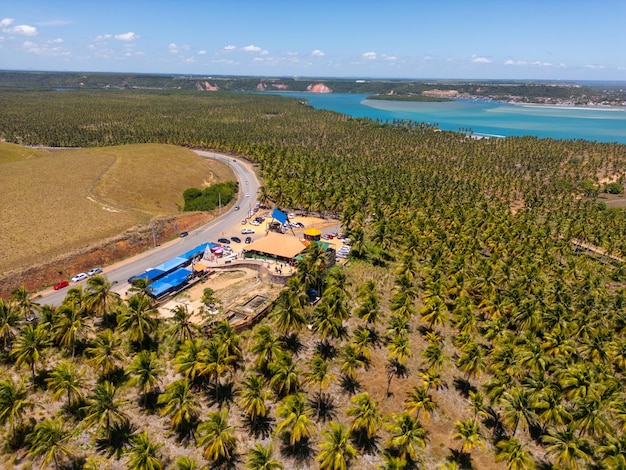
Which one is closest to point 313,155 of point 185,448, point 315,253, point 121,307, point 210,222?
point 210,222

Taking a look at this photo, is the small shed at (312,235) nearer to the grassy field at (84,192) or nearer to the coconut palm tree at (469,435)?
the grassy field at (84,192)

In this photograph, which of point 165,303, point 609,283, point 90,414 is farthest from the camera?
point 609,283

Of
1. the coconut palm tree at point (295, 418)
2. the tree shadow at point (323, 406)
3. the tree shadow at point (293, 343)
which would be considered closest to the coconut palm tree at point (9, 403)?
the coconut palm tree at point (295, 418)

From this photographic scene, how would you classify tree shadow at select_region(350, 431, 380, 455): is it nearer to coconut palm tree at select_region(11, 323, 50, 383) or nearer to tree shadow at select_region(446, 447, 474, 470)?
tree shadow at select_region(446, 447, 474, 470)

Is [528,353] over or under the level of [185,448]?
over

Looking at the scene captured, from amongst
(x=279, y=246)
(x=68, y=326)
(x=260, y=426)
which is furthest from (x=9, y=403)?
(x=279, y=246)

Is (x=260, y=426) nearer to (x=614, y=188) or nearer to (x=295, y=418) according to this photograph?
(x=295, y=418)

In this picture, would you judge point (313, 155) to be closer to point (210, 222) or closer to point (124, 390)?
point (210, 222)
